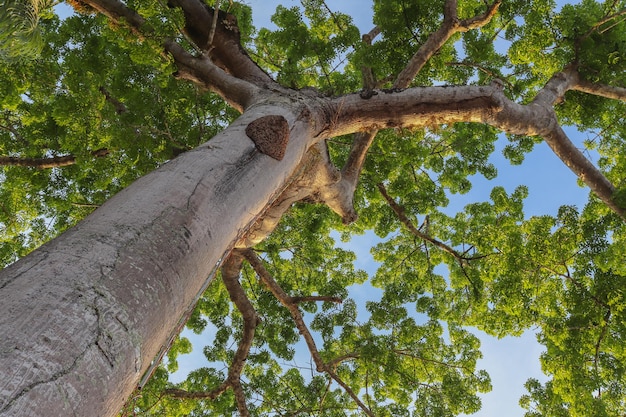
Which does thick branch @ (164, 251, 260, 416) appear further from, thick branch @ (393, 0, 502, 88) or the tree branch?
thick branch @ (393, 0, 502, 88)

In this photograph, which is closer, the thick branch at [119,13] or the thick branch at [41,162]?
the thick branch at [119,13]

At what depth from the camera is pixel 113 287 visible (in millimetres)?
1368

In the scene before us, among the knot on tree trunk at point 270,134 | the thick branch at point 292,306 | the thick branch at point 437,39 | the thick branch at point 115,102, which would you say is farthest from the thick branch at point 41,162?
the thick branch at point 437,39

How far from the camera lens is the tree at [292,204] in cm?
144

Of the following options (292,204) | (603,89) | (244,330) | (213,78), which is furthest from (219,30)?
(603,89)

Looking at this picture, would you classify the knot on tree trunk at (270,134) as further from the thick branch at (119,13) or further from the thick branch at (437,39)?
the thick branch at (437,39)

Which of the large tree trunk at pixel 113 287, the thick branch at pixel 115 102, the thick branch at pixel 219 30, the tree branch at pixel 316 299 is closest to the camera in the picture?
the large tree trunk at pixel 113 287

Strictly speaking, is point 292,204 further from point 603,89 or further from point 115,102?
point 603,89

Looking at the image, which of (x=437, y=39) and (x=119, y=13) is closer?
(x=119, y=13)

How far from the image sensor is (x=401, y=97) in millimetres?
3932

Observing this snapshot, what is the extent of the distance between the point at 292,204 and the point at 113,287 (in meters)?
4.54

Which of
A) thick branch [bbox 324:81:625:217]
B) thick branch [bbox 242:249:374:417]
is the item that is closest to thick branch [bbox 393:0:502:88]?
thick branch [bbox 324:81:625:217]

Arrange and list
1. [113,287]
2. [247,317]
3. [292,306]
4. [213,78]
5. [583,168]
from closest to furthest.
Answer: [113,287] < [213,78] < [583,168] < [292,306] < [247,317]

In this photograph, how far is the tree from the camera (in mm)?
1436
